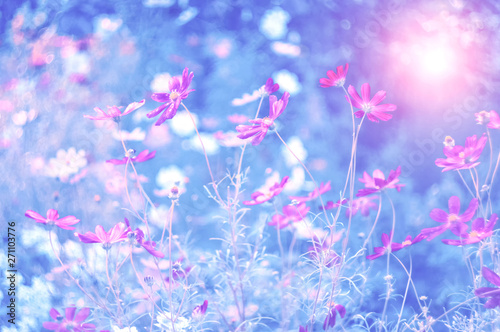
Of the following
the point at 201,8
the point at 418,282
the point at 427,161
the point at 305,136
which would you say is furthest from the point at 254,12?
the point at 418,282

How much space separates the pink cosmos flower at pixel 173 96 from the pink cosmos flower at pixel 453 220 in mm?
297

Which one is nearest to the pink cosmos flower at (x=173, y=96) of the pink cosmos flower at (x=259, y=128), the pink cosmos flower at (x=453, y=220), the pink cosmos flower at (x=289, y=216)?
the pink cosmos flower at (x=259, y=128)

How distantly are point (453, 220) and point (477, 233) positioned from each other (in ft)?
0.09

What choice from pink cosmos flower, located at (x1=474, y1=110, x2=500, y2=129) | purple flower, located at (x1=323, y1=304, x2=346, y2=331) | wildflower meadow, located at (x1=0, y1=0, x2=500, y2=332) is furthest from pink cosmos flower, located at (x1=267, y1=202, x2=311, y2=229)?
pink cosmos flower, located at (x1=474, y1=110, x2=500, y2=129)

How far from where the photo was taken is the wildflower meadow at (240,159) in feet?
2.15

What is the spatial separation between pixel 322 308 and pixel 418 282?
14 centimetres

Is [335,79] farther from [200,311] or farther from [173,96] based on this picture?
[200,311]

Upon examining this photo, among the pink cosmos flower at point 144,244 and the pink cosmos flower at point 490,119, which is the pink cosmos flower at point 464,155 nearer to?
the pink cosmos flower at point 490,119

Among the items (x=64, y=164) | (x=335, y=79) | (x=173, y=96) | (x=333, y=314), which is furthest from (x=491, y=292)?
(x=64, y=164)

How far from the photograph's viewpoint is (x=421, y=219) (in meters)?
0.72

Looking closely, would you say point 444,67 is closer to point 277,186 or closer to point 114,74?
point 277,186

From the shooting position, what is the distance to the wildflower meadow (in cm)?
66

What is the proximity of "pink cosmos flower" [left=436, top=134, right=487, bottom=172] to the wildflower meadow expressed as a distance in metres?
0.05

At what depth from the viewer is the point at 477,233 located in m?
0.56
